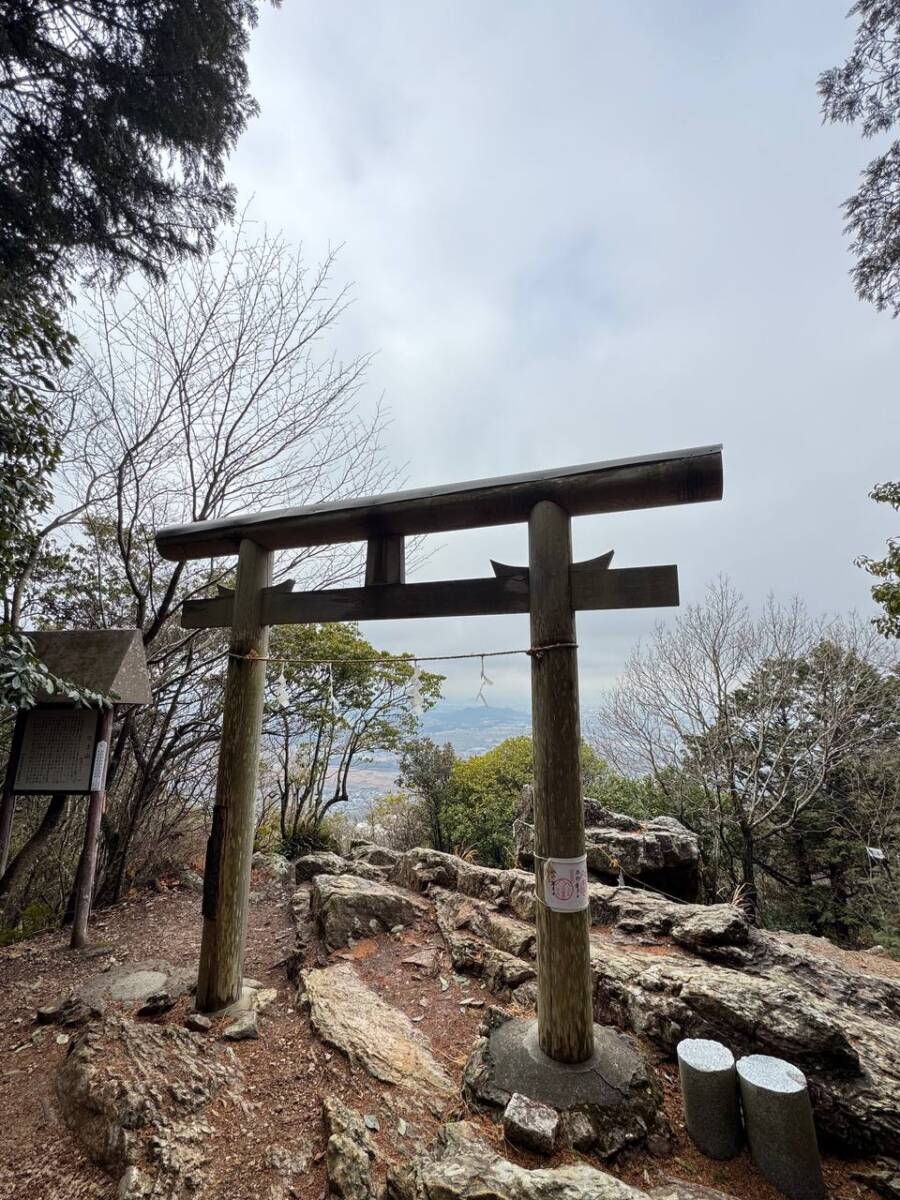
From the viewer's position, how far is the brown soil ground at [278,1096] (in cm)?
198

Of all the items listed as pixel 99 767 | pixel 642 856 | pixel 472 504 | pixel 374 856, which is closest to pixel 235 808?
pixel 99 767

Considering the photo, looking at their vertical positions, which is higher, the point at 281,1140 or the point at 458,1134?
the point at 458,1134

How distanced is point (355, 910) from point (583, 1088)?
2.57 metres

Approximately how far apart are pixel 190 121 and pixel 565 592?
562cm

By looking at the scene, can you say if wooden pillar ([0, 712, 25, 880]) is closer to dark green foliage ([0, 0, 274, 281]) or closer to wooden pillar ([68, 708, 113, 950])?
wooden pillar ([68, 708, 113, 950])

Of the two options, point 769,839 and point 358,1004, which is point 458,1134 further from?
point 769,839

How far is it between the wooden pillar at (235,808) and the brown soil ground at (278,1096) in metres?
0.35

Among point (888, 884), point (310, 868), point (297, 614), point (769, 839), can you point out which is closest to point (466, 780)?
point (310, 868)

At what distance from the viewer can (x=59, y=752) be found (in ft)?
14.1

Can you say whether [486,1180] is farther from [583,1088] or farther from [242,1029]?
[242,1029]

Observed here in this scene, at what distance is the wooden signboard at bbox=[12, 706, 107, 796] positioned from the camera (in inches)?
167

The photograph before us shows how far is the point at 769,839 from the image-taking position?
11.2m

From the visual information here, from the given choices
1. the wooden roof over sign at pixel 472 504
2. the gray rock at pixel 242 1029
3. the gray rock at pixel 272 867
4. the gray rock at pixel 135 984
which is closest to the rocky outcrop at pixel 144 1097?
the gray rock at pixel 242 1029

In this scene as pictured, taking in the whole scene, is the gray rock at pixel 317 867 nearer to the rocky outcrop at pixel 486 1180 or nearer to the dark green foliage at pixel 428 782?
the rocky outcrop at pixel 486 1180
